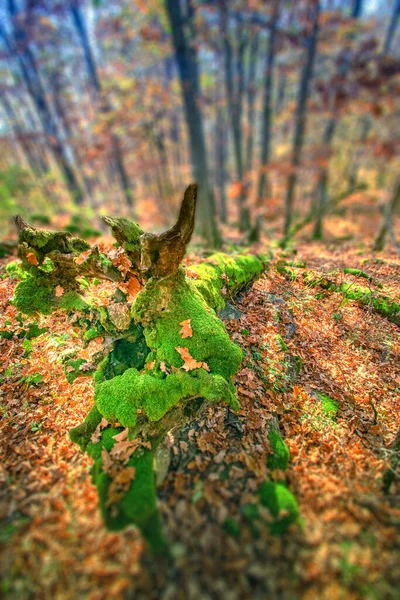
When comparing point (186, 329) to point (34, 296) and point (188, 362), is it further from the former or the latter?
point (34, 296)

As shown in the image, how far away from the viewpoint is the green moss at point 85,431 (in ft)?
12.1

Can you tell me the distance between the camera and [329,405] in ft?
14.1

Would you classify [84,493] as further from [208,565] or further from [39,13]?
[39,13]

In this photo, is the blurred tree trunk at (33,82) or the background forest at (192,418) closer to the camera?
the background forest at (192,418)

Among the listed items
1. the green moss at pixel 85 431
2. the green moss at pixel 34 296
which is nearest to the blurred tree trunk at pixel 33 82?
the green moss at pixel 34 296

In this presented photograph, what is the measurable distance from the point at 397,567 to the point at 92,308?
16.3 feet

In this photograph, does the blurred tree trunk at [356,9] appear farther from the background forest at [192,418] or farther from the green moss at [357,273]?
the green moss at [357,273]

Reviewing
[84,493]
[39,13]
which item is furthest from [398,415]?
[39,13]

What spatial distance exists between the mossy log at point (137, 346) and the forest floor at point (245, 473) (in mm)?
263

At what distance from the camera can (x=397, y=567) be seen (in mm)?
2639

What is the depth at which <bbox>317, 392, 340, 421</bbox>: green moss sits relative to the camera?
13.7 ft

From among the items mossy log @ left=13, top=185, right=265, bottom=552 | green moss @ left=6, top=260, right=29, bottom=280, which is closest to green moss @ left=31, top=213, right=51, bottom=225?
green moss @ left=6, top=260, right=29, bottom=280

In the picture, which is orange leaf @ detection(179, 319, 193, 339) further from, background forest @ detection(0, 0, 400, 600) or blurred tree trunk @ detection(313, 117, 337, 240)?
blurred tree trunk @ detection(313, 117, 337, 240)

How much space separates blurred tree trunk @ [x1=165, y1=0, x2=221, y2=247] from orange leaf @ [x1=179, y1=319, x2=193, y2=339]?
494 cm
